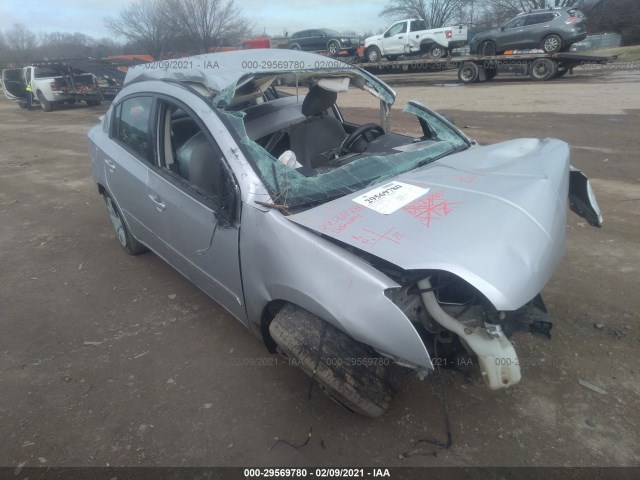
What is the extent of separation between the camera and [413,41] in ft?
66.9

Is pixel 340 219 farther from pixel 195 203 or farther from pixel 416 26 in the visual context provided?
pixel 416 26

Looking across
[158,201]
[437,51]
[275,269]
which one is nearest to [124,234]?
[158,201]

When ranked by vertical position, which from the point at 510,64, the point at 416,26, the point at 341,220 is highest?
the point at 416,26

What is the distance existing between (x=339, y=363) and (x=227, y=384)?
906mm

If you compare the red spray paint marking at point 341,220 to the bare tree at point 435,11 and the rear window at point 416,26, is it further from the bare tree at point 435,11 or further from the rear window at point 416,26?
the bare tree at point 435,11

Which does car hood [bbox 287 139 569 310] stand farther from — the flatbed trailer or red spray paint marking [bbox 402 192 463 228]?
the flatbed trailer

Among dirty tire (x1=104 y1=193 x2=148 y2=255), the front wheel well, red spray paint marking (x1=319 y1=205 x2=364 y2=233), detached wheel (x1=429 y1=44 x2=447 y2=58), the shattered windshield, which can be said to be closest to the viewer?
red spray paint marking (x1=319 y1=205 x2=364 y2=233)

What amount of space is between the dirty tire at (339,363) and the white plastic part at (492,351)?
0.43 m

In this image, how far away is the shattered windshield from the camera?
248 cm

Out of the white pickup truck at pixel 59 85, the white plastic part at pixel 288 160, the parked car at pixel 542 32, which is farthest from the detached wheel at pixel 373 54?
the white plastic part at pixel 288 160

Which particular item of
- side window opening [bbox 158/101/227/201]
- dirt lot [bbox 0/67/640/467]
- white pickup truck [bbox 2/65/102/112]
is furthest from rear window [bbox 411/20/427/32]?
side window opening [bbox 158/101/227/201]

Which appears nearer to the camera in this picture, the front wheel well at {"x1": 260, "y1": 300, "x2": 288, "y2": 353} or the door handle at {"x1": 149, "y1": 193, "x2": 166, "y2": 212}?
the front wheel well at {"x1": 260, "y1": 300, "x2": 288, "y2": 353}

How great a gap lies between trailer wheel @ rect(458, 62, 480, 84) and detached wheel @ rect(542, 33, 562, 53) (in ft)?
8.49

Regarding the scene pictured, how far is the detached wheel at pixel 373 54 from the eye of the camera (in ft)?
71.1
